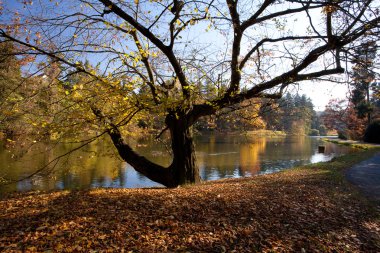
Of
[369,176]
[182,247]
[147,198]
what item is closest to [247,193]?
[147,198]

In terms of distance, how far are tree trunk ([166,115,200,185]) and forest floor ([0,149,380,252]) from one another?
1473 millimetres

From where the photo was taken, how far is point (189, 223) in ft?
14.5

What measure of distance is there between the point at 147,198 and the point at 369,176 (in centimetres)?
851

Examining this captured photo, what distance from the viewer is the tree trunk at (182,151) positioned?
25.6 ft

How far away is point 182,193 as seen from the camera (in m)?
6.30

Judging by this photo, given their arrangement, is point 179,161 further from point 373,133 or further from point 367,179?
point 373,133

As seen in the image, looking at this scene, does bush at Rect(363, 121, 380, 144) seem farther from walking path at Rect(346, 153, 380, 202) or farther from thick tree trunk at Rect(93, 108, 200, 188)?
thick tree trunk at Rect(93, 108, 200, 188)

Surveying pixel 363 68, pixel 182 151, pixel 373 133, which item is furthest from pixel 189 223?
pixel 373 133

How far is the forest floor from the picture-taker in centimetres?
373

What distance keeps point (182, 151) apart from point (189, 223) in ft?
11.6

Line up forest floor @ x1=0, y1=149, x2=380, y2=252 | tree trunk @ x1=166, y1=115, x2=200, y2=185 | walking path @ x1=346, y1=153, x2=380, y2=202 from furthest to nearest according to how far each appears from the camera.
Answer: tree trunk @ x1=166, y1=115, x2=200, y2=185 → walking path @ x1=346, y1=153, x2=380, y2=202 → forest floor @ x1=0, y1=149, x2=380, y2=252

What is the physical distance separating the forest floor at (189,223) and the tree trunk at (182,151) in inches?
58.0

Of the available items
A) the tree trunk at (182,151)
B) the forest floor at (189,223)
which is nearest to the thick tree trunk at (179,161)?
the tree trunk at (182,151)

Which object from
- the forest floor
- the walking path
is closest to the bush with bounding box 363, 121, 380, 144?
the walking path
